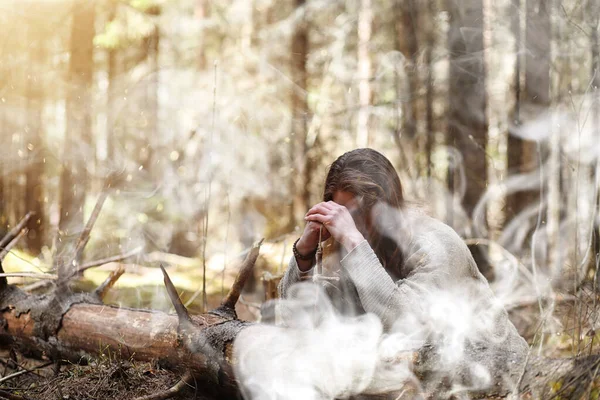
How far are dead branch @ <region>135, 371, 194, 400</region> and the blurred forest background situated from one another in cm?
365

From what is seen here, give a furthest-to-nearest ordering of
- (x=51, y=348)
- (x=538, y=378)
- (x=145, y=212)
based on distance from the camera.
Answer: (x=145, y=212) → (x=51, y=348) → (x=538, y=378)

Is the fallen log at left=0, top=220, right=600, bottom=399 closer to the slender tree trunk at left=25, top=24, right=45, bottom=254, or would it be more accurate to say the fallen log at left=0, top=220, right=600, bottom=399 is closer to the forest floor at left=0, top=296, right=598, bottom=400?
the forest floor at left=0, top=296, right=598, bottom=400

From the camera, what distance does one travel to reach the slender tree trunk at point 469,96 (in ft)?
23.7

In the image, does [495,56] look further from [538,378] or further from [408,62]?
[538,378]

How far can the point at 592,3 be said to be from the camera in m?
5.25

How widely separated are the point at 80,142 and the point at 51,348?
651 centimetres

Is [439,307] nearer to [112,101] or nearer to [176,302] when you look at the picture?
[176,302]

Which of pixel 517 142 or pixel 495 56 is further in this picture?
pixel 495 56

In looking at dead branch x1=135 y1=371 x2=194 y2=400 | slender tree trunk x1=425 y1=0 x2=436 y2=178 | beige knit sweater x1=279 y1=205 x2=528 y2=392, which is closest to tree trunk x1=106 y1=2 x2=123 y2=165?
slender tree trunk x1=425 y1=0 x2=436 y2=178

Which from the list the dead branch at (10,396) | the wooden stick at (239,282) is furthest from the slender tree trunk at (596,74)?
the dead branch at (10,396)

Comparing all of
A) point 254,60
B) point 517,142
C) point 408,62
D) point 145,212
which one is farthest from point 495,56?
point 145,212

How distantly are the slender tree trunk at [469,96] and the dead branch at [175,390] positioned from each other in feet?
17.2

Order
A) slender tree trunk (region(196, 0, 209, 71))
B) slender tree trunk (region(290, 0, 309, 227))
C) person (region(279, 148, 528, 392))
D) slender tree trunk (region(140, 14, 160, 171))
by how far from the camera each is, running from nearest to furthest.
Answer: person (region(279, 148, 528, 392))
slender tree trunk (region(290, 0, 309, 227))
slender tree trunk (region(140, 14, 160, 171))
slender tree trunk (region(196, 0, 209, 71))

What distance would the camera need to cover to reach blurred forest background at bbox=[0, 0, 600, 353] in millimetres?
7301
